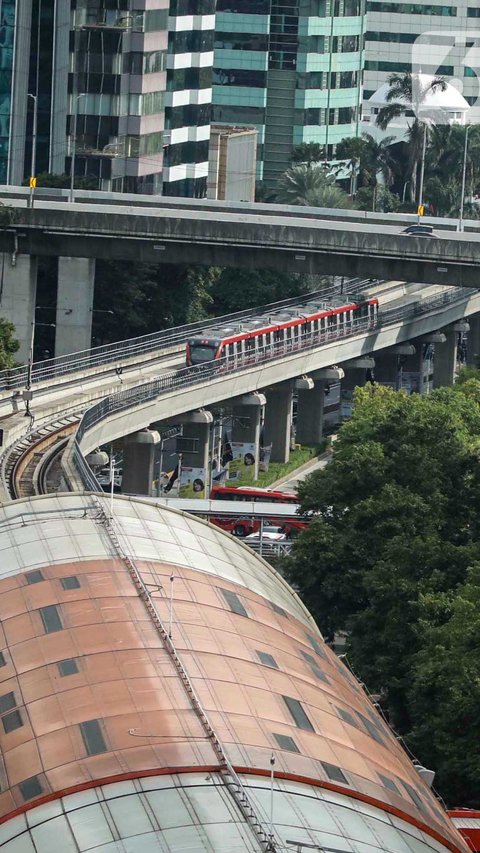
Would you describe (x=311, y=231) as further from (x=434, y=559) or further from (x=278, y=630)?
(x=278, y=630)

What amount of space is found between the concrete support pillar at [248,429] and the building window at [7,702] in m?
87.3

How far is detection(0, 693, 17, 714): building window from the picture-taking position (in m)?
35.5

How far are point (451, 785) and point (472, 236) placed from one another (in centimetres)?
7321

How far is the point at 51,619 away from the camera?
39094mm

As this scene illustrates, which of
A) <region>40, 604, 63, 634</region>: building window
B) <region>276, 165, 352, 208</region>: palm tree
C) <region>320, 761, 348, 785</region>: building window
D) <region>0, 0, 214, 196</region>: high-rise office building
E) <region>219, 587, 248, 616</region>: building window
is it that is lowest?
<region>320, 761, 348, 785</region>: building window

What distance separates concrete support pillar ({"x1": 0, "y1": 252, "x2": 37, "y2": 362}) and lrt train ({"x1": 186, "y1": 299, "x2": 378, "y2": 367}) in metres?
12.4

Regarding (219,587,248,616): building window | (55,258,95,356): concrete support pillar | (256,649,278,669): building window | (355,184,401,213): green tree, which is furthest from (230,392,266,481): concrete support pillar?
(256,649,278,669): building window

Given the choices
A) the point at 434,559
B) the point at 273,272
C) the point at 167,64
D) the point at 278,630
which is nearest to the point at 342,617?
the point at 434,559

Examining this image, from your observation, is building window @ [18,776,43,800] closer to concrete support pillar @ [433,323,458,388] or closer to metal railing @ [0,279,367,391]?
metal railing @ [0,279,367,391]

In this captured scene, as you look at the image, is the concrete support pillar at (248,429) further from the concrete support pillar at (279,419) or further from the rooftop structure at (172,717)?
the rooftop structure at (172,717)

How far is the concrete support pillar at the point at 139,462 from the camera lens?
109375mm

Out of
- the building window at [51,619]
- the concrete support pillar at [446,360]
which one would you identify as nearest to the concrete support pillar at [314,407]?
the concrete support pillar at [446,360]

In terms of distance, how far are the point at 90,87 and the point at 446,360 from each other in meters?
37.0

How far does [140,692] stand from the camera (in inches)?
1373
